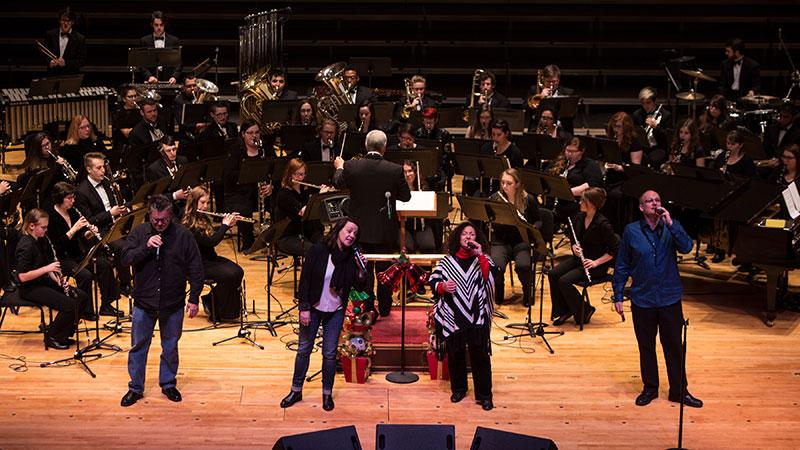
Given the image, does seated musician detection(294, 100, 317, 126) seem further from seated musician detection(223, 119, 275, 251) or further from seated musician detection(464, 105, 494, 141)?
seated musician detection(464, 105, 494, 141)

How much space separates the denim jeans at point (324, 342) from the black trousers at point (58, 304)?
2141 millimetres

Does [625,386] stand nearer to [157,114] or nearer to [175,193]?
[175,193]

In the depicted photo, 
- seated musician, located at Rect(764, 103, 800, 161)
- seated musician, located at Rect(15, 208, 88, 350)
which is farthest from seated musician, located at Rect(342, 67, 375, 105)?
seated musician, located at Rect(15, 208, 88, 350)

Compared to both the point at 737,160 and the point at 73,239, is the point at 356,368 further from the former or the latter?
the point at 737,160

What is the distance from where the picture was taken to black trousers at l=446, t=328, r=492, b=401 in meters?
8.08

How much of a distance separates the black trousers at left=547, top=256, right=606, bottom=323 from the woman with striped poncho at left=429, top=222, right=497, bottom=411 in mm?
2037

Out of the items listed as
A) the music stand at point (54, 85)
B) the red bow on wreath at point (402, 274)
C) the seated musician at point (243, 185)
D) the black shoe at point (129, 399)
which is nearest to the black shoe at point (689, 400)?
the red bow on wreath at point (402, 274)

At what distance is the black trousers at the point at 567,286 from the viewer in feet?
32.8

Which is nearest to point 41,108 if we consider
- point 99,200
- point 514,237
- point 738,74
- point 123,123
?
point 123,123

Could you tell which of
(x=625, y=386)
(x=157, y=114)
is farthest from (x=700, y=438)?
(x=157, y=114)

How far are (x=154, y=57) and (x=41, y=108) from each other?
1825 millimetres

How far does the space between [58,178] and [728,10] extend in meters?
11.9

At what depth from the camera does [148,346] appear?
830 cm

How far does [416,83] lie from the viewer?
13719mm
